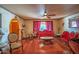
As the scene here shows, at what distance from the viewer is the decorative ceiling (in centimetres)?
252

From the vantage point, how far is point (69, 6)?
8.24 ft

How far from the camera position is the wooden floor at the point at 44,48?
2539mm

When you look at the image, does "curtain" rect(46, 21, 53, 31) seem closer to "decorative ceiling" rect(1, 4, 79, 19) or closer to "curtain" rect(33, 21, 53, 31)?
"curtain" rect(33, 21, 53, 31)

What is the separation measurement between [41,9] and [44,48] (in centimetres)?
79

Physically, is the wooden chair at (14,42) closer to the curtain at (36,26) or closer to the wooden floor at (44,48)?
the wooden floor at (44,48)

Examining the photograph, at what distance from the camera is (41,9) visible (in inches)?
101

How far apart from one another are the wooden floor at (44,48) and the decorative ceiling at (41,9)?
537 mm

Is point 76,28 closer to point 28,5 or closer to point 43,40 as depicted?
point 43,40

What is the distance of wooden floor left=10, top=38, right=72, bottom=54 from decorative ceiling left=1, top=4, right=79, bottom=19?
537mm

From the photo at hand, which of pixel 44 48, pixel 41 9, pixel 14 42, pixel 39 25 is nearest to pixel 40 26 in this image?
pixel 39 25

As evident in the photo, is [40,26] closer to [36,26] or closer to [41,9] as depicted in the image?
[36,26]

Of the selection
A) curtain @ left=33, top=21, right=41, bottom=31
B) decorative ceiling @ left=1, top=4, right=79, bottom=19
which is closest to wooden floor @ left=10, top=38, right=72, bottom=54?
curtain @ left=33, top=21, right=41, bottom=31
